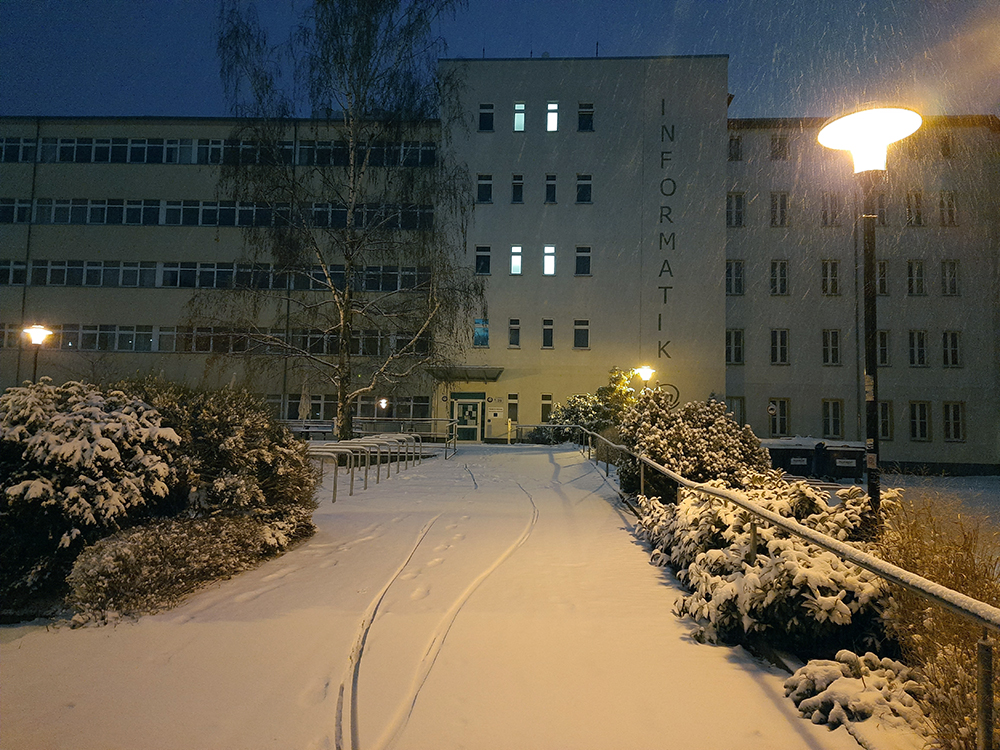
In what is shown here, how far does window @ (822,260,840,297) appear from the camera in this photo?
34.6 meters

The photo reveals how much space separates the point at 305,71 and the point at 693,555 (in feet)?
58.4

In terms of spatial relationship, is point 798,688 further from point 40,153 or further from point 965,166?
point 40,153

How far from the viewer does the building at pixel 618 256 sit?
111ft

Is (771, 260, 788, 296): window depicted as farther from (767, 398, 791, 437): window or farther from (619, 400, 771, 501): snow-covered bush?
(619, 400, 771, 501): snow-covered bush

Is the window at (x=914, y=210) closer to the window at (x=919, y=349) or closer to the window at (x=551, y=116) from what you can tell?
the window at (x=919, y=349)

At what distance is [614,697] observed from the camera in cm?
387

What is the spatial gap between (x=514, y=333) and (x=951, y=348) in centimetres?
2127

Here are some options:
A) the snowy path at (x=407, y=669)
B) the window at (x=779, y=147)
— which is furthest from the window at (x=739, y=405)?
the snowy path at (x=407, y=669)

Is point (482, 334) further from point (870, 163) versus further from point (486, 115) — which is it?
point (870, 163)

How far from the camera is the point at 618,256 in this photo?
1330 inches

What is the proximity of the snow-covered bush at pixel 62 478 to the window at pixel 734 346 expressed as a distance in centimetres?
3199

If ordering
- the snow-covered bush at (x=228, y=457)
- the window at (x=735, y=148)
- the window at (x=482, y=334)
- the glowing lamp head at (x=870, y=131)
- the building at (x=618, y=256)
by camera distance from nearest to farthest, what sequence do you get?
1. the glowing lamp head at (x=870, y=131)
2. the snow-covered bush at (x=228, y=457)
3. the building at (x=618, y=256)
4. the window at (x=482, y=334)
5. the window at (x=735, y=148)

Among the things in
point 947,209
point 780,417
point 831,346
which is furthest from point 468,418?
point 947,209

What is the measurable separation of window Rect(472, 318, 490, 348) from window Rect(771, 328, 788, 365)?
46.2 feet
